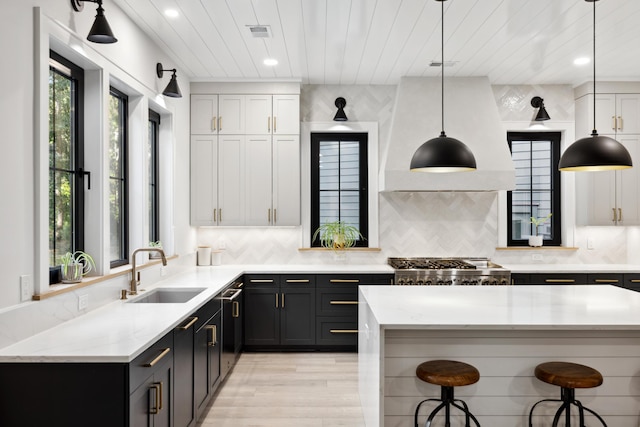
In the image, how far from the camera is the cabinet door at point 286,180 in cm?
505

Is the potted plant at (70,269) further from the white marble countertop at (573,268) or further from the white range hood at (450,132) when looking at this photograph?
the white marble countertop at (573,268)

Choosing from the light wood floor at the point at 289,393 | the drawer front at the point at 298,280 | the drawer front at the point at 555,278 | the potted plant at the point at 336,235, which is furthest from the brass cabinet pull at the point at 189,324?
the drawer front at the point at 555,278

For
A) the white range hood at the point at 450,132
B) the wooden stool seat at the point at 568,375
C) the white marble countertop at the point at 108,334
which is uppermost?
the white range hood at the point at 450,132

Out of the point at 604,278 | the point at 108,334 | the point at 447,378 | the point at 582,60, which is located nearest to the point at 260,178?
the point at 108,334

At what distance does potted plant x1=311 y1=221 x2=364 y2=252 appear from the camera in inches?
206

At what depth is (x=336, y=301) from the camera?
483cm

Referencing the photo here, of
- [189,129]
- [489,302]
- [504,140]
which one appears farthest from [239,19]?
[504,140]

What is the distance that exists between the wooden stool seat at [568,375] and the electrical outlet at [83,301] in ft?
8.45

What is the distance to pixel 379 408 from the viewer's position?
2.44 metres

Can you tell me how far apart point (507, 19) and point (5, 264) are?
3.52 metres

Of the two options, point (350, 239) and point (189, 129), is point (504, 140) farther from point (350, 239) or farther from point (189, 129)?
point (189, 129)

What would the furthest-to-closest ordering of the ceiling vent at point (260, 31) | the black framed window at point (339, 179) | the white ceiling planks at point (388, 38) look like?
the black framed window at point (339, 179)
the ceiling vent at point (260, 31)
the white ceiling planks at point (388, 38)

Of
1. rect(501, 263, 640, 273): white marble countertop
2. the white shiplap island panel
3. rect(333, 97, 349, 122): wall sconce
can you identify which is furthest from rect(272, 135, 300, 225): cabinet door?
the white shiplap island panel

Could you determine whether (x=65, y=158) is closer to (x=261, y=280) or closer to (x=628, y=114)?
(x=261, y=280)
